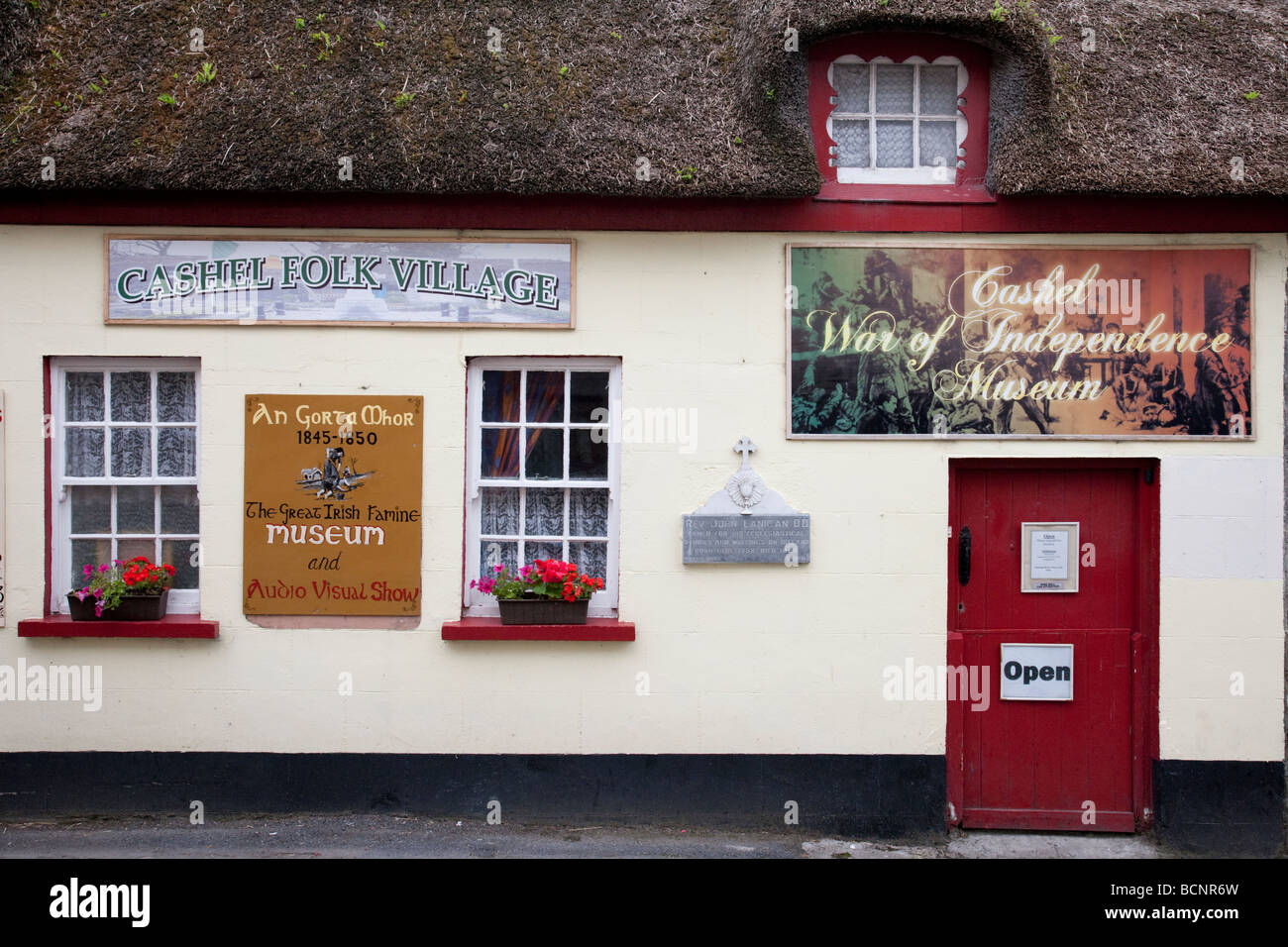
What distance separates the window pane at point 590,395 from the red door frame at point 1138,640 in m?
2.19

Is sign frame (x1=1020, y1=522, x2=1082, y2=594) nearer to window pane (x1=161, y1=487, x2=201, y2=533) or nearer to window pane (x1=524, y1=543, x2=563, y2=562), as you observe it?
window pane (x1=524, y1=543, x2=563, y2=562)

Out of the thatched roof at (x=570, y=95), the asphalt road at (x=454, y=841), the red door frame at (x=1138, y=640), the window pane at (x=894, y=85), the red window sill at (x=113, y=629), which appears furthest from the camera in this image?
the window pane at (x=894, y=85)

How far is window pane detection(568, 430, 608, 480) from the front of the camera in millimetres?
6430

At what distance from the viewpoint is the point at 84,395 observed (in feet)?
20.9

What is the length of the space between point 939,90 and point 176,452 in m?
5.33

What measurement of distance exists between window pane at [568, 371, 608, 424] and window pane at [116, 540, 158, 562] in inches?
109

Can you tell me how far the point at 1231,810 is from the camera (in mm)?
6141

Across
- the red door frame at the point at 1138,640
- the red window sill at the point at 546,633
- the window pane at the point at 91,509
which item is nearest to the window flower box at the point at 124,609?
the window pane at the point at 91,509

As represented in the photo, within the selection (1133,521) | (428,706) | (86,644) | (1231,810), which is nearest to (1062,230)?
(1133,521)

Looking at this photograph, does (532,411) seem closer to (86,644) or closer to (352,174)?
(352,174)

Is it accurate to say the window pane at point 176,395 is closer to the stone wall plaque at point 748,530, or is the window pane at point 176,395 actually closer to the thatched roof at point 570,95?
the thatched roof at point 570,95

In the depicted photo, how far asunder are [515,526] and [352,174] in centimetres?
234

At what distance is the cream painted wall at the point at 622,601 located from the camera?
621 centimetres

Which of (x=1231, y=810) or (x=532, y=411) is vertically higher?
(x=532, y=411)
